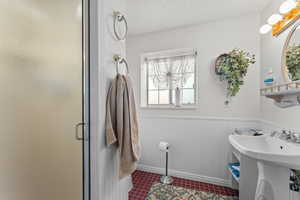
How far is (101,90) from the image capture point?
103cm

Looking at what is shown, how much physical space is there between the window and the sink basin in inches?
37.8

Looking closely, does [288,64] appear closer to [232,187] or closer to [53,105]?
[232,187]

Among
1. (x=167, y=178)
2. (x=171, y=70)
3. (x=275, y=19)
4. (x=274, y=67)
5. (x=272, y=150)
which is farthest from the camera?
(x=171, y=70)

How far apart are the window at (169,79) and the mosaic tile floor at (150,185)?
119 cm

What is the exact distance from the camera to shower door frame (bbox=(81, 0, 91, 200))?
3.26 ft

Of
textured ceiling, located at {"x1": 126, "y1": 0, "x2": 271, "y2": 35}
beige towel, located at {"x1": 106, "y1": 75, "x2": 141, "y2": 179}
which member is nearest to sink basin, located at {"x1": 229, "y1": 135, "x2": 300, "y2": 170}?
beige towel, located at {"x1": 106, "y1": 75, "x2": 141, "y2": 179}

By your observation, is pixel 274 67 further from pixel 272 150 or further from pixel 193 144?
pixel 193 144

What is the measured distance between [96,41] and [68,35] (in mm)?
176

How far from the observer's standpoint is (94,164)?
1.00m

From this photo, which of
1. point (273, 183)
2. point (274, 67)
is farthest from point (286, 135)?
point (274, 67)

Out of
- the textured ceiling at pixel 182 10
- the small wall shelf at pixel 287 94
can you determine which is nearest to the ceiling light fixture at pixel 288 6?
the textured ceiling at pixel 182 10

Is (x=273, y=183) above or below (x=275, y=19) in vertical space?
below

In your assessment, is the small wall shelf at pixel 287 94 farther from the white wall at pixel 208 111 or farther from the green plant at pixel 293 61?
the white wall at pixel 208 111

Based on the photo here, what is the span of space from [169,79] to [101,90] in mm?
1559
